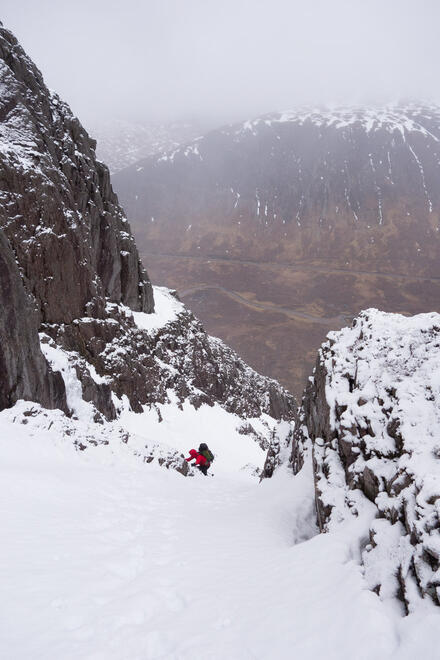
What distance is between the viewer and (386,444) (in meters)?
6.48

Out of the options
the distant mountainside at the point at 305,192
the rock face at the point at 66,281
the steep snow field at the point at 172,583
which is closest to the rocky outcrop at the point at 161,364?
the rock face at the point at 66,281

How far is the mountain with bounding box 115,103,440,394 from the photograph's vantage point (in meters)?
91.4

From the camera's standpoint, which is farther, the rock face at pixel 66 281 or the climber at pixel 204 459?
the climber at pixel 204 459

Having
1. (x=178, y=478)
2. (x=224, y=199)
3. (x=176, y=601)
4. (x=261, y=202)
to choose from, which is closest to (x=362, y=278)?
(x=261, y=202)

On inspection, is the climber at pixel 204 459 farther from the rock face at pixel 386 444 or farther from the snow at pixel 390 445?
the snow at pixel 390 445

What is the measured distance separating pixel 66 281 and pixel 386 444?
18657mm

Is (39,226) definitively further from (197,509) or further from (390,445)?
(390,445)

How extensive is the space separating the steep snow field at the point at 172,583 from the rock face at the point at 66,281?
6667 mm

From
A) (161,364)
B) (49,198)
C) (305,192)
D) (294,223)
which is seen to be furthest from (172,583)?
(305,192)

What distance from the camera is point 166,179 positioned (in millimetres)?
164375

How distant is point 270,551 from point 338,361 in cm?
499

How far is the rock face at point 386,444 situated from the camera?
4.45 meters

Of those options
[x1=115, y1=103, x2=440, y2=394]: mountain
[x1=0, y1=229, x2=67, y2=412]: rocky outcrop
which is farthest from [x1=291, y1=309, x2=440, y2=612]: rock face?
[x1=115, y1=103, x2=440, y2=394]: mountain

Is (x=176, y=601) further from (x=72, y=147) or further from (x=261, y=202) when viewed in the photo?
(x=261, y=202)
